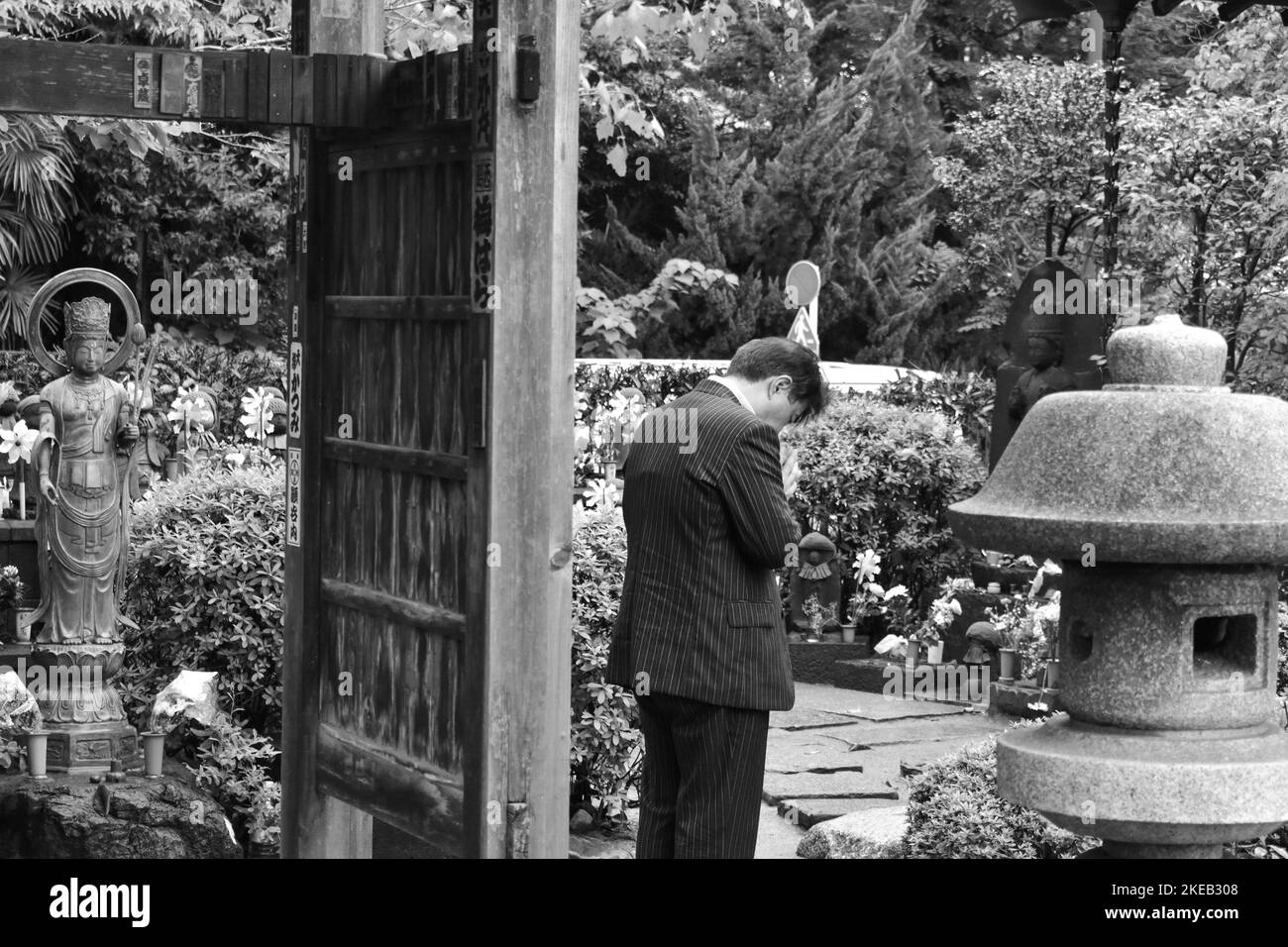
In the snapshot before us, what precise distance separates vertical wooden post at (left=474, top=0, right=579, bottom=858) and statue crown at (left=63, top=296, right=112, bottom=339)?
3243 mm

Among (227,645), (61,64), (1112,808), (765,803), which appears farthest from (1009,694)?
(61,64)

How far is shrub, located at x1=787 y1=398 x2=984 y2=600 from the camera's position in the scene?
11977mm

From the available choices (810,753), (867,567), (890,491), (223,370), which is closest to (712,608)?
(810,753)

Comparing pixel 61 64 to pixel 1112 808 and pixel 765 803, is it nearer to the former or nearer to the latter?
pixel 1112 808

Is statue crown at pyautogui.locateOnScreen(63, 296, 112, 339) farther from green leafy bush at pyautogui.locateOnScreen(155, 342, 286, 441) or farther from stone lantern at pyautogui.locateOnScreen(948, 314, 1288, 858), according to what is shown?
green leafy bush at pyautogui.locateOnScreen(155, 342, 286, 441)

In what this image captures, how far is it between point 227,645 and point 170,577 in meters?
0.43

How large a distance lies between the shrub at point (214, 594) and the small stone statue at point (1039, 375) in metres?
5.42

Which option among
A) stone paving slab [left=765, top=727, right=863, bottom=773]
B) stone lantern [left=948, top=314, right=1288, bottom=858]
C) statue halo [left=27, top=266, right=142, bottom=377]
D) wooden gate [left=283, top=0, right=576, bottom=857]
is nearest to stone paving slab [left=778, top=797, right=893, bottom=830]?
stone paving slab [left=765, top=727, right=863, bottom=773]

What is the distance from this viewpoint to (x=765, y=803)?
7348mm

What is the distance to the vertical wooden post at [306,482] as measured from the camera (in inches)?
188

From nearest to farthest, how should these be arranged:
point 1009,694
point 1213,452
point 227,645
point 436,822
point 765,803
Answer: point 1213,452 < point 436,822 < point 227,645 < point 765,803 < point 1009,694

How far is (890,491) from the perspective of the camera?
39.9ft

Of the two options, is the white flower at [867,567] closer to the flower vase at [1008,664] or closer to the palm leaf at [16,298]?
the flower vase at [1008,664]

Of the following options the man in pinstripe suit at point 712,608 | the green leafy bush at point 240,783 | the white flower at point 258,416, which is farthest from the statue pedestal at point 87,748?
the white flower at point 258,416
